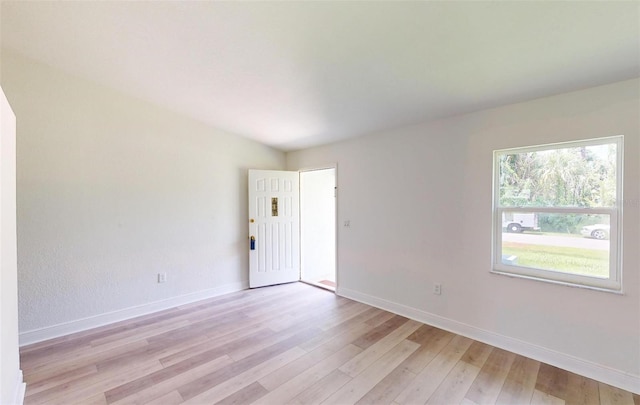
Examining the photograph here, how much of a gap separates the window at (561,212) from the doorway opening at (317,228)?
255cm

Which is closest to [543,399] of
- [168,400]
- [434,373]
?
[434,373]

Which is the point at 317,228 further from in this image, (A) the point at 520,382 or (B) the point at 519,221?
(A) the point at 520,382

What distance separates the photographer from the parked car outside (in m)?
2.07

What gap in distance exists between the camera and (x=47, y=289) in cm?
269

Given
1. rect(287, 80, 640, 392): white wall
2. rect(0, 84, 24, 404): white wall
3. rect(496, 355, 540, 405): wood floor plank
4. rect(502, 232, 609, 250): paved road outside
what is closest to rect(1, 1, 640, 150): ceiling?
rect(287, 80, 640, 392): white wall

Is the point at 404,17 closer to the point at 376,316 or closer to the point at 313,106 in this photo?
the point at 313,106

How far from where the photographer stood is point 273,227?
4344 mm

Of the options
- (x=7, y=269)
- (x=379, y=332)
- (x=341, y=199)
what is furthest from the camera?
(x=341, y=199)

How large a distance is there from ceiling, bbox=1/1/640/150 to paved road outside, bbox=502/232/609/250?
3.91 ft

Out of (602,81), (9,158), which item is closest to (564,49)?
(602,81)

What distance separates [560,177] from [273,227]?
11.5 feet

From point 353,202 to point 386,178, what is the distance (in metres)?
0.61

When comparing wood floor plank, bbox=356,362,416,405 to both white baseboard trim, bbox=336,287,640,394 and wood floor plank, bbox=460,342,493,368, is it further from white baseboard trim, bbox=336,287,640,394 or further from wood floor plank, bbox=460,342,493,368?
white baseboard trim, bbox=336,287,640,394

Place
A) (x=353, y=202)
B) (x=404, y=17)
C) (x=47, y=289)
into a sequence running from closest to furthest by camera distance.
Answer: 1. (x=404, y=17)
2. (x=47, y=289)
3. (x=353, y=202)
